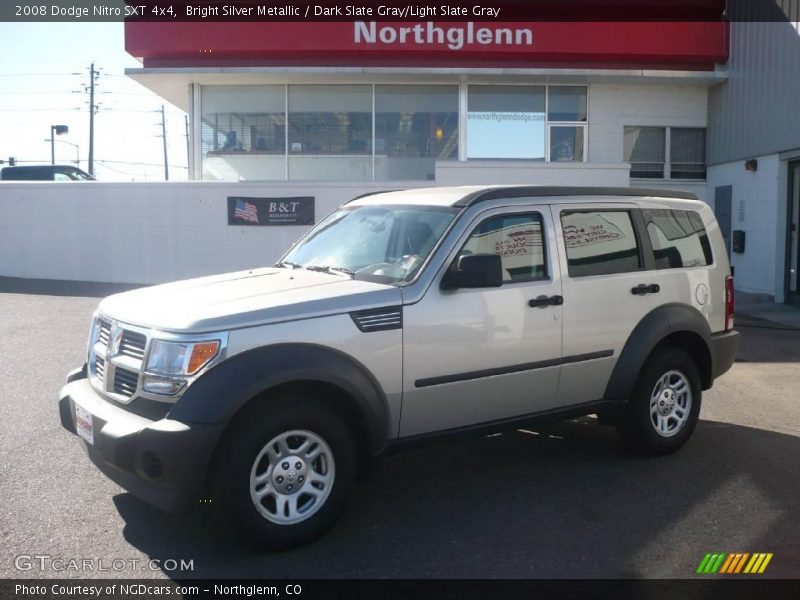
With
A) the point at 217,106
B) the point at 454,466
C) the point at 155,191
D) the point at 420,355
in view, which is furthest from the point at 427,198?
the point at 217,106

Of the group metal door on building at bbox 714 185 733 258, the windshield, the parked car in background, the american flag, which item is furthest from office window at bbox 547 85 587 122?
the windshield

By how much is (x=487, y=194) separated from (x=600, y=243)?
983 millimetres

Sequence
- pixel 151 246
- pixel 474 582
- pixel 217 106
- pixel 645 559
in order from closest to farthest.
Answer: pixel 474 582, pixel 645 559, pixel 151 246, pixel 217 106

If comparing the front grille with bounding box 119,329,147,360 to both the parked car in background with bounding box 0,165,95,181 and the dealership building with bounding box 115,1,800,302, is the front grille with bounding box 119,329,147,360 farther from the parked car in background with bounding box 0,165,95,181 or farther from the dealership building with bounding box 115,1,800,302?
the parked car in background with bounding box 0,165,95,181

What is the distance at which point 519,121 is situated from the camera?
18.7m

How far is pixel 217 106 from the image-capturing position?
18766mm

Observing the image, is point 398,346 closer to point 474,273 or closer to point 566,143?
point 474,273

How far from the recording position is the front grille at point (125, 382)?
423 centimetres

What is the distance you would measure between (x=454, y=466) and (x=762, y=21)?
561 inches

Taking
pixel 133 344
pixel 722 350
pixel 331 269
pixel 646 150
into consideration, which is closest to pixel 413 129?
A: pixel 646 150

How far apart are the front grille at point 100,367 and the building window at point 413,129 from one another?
14.1 m

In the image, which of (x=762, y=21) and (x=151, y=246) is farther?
(x=151, y=246)

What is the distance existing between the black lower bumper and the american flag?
12325mm

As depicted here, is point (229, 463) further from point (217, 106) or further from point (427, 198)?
point (217, 106)
